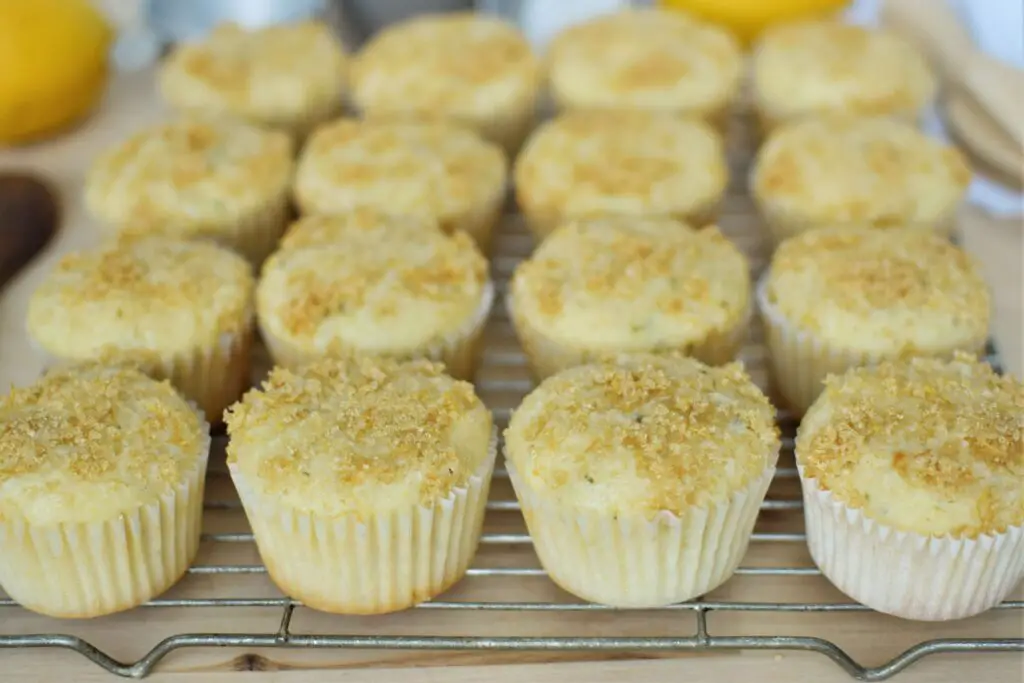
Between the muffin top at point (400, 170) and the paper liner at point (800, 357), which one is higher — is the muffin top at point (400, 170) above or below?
above

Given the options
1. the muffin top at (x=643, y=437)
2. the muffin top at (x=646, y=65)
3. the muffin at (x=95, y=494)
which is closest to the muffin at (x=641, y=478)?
the muffin top at (x=643, y=437)

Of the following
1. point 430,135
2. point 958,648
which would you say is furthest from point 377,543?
point 430,135

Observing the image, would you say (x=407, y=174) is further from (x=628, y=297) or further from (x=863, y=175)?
(x=863, y=175)

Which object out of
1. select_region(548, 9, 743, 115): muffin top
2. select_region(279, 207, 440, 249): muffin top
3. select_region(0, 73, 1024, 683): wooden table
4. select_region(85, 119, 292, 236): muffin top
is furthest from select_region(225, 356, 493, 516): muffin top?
select_region(548, 9, 743, 115): muffin top

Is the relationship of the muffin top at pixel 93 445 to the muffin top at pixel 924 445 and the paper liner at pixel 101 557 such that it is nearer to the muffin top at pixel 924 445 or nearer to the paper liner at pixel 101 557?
the paper liner at pixel 101 557

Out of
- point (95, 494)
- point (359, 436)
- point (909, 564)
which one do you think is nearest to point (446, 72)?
point (359, 436)

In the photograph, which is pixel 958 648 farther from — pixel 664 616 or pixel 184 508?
pixel 184 508

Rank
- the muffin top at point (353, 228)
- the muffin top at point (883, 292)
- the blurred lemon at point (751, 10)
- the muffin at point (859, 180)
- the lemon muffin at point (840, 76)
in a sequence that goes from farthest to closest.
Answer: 1. the blurred lemon at point (751, 10)
2. the lemon muffin at point (840, 76)
3. the muffin at point (859, 180)
4. the muffin top at point (353, 228)
5. the muffin top at point (883, 292)

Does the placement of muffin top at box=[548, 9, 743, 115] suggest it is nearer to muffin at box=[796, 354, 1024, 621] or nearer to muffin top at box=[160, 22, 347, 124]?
muffin top at box=[160, 22, 347, 124]
